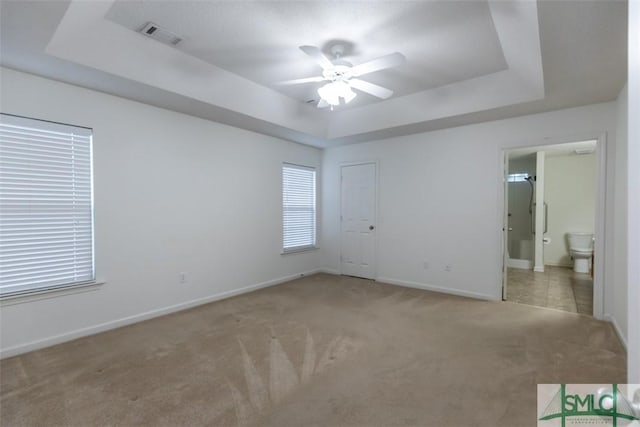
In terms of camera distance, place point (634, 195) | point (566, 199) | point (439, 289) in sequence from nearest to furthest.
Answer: point (634, 195) → point (439, 289) → point (566, 199)

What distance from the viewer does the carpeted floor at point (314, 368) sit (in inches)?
77.6

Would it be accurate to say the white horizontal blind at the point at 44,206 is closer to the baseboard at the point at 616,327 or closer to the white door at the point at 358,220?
the white door at the point at 358,220

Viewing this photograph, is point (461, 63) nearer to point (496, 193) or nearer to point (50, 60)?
point (496, 193)

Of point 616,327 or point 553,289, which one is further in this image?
point 553,289

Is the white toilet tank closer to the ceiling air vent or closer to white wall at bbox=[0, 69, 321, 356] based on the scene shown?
white wall at bbox=[0, 69, 321, 356]

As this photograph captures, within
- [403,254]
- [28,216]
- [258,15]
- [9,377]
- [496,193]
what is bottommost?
[9,377]

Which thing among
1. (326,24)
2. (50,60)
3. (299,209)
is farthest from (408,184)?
(50,60)

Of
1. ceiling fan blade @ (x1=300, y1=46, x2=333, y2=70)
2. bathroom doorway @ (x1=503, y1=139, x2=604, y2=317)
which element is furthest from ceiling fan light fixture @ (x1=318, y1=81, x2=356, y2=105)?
bathroom doorway @ (x1=503, y1=139, x2=604, y2=317)

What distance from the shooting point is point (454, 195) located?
4.61 m

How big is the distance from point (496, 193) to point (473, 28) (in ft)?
7.62

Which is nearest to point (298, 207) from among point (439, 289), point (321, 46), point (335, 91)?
point (439, 289)

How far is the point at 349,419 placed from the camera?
75.3 inches

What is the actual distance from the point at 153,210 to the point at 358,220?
11.0 ft
